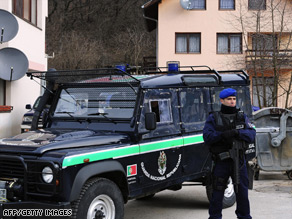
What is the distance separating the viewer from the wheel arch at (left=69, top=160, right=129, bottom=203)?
15.1 feet

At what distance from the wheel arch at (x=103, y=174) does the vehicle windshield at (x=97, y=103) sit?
2.84 ft

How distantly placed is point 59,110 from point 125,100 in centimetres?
112

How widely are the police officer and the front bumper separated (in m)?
1.91

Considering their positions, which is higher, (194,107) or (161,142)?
(194,107)

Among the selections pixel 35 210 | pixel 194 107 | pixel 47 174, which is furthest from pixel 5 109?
pixel 35 210

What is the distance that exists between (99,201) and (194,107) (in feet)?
7.84

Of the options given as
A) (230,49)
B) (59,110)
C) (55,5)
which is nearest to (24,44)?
(59,110)

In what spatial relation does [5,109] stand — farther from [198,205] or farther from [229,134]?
[229,134]

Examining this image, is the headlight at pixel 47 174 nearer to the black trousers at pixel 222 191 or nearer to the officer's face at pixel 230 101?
the black trousers at pixel 222 191

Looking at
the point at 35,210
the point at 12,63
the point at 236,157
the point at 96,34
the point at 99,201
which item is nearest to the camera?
the point at 35,210

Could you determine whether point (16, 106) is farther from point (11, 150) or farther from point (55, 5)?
point (55, 5)

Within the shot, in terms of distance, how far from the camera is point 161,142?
19.6 feet

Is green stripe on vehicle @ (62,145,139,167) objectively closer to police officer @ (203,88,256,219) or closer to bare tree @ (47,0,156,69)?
police officer @ (203,88,256,219)

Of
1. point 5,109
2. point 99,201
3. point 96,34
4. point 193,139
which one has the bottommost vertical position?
point 99,201
